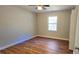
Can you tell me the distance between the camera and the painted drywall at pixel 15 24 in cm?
316

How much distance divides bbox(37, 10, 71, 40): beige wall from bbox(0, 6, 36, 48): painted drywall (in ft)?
2.18

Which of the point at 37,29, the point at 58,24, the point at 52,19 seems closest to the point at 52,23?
the point at 52,19

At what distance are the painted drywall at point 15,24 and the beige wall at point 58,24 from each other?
0.66 metres

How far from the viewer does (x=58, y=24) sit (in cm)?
470

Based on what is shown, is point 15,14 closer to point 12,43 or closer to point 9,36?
point 9,36

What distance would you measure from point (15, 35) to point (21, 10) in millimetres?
1304

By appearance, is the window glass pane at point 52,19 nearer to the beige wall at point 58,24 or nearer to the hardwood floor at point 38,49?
the beige wall at point 58,24

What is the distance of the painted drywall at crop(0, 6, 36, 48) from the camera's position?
3155 mm

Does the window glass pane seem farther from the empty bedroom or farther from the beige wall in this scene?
the beige wall

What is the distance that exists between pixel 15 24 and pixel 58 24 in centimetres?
246

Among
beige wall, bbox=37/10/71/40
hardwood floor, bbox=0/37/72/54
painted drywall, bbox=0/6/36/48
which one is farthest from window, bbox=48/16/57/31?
hardwood floor, bbox=0/37/72/54

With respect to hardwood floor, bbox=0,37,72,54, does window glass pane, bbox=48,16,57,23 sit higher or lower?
higher

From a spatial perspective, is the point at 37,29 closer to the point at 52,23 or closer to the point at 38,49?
the point at 52,23

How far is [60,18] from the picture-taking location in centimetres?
461
